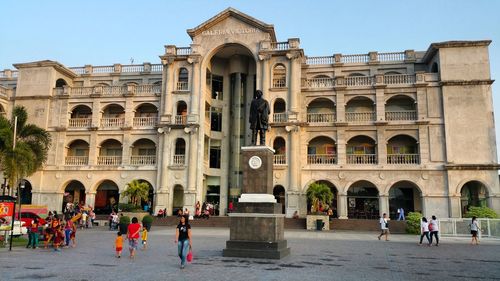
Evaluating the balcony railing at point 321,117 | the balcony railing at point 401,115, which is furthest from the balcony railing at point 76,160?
the balcony railing at point 401,115

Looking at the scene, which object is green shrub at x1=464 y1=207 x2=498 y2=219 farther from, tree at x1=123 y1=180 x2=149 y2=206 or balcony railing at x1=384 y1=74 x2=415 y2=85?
tree at x1=123 y1=180 x2=149 y2=206

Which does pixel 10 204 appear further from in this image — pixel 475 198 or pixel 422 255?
pixel 475 198

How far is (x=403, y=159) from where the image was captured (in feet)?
117

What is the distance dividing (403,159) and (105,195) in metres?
28.5

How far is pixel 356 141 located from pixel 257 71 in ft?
36.5

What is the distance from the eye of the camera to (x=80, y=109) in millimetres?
42062

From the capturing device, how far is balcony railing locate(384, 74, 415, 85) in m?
36.6

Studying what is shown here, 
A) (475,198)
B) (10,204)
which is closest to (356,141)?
(475,198)

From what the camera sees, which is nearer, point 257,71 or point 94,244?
point 94,244

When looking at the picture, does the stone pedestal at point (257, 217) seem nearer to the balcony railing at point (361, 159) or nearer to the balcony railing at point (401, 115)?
the balcony railing at point (361, 159)

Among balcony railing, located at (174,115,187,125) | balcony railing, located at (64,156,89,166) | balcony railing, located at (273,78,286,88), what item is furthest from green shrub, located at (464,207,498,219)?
balcony railing, located at (64,156,89,166)

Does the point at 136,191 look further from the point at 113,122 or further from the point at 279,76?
the point at 279,76

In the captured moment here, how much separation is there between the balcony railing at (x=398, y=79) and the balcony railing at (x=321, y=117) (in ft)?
18.6

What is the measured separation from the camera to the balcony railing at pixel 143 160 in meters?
38.3
